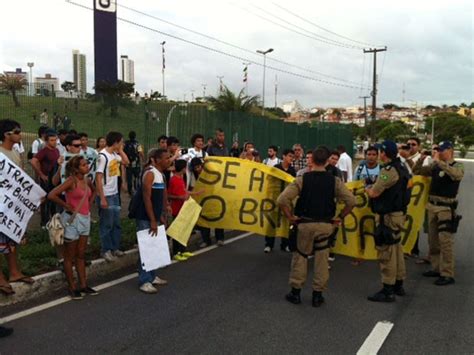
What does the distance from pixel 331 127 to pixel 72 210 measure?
28582 mm

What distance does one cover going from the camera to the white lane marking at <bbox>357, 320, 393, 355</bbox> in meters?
4.39

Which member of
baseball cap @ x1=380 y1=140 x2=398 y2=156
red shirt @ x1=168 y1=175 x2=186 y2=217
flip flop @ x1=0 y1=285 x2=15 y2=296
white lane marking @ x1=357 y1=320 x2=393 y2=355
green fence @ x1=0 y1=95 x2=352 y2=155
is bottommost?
white lane marking @ x1=357 y1=320 x2=393 y2=355

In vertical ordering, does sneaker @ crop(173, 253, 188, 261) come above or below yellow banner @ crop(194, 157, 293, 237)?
below

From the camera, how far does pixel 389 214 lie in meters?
5.85

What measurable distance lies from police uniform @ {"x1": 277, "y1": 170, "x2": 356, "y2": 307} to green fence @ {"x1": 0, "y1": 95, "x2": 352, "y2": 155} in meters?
9.50

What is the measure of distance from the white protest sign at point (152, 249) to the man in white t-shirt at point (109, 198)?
3.62 ft

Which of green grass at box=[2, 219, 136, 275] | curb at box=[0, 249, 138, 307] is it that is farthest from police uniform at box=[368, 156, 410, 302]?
green grass at box=[2, 219, 136, 275]

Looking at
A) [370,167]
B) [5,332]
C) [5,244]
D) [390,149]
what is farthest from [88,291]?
[370,167]

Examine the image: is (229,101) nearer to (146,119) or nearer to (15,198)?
(146,119)

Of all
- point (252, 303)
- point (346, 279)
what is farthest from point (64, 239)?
point (346, 279)

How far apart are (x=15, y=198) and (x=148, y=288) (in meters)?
1.79

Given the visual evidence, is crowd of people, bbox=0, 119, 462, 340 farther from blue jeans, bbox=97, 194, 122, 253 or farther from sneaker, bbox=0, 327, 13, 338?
sneaker, bbox=0, 327, 13, 338

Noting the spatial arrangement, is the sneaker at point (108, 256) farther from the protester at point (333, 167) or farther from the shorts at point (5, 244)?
the protester at point (333, 167)

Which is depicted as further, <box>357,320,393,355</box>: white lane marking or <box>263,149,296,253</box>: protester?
<box>263,149,296,253</box>: protester
